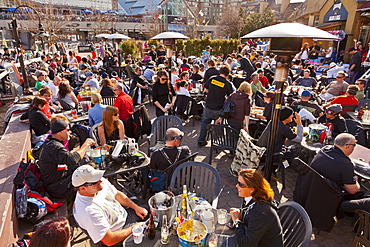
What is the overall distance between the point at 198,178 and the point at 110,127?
6.62ft

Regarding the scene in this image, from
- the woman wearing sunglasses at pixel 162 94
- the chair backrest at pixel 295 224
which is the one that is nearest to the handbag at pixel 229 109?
the woman wearing sunglasses at pixel 162 94

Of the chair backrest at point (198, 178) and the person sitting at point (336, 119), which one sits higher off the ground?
the person sitting at point (336, 119)

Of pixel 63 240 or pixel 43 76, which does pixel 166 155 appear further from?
pixel 43 76

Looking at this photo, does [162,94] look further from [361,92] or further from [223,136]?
[361,92]

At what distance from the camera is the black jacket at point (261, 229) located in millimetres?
2266

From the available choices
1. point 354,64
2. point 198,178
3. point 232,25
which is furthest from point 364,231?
point 232,25

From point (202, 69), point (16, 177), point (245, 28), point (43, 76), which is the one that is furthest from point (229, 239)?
point (245, 28)

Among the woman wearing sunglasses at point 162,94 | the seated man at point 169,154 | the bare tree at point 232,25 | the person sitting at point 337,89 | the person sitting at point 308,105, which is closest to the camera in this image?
the seated man at point 169,154

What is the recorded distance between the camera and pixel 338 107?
477 cm

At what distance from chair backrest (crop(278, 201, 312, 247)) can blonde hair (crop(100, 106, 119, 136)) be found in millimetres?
3181

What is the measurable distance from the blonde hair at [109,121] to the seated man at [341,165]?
138 inches

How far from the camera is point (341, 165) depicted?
3371 mm

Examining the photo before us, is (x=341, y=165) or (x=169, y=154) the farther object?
(x=169, y=154)

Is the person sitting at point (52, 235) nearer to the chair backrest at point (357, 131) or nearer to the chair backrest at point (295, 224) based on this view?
the chair backrest at point (295, 224)
